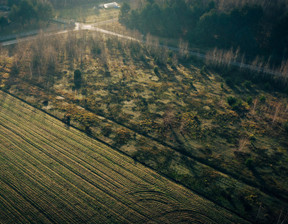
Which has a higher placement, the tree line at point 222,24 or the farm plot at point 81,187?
the tree line at point 222,24

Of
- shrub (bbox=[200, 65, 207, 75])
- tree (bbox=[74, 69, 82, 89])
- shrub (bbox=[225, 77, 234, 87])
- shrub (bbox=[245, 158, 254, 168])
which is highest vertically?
shrub (bbox=[200, 65, 207, 75])

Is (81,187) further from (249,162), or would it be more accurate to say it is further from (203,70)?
(203,70)

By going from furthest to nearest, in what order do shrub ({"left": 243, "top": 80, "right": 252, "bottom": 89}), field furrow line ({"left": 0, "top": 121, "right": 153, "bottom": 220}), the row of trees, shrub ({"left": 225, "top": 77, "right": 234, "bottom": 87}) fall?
the row of trees, shrub ({"left": 225, "top": 77, "right": 234, "bottom": 87}), shrub ({"left": 243, "top": 80, "right": 252, "bottom": 89}), field furrow line ({"left": 0, "top": 121, "right": 153, "bottom": 220})

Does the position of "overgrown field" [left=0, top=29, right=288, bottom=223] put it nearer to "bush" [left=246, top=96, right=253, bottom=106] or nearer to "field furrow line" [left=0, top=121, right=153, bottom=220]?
"bush" [left=246, top=96, right=253, bottom=106]

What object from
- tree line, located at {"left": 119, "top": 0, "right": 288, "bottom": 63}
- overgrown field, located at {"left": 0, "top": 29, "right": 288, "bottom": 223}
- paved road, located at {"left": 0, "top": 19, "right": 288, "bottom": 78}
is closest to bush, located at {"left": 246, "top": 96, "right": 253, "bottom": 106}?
overgrown field, located at {"left": 0, "top": 29, "right": 288, "bottom": 223}

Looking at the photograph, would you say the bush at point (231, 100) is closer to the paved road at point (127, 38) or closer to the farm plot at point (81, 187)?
the paved road at point (127, 38)

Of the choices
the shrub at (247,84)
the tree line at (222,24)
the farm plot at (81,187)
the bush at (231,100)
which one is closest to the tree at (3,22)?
the tree line at (222,24)
